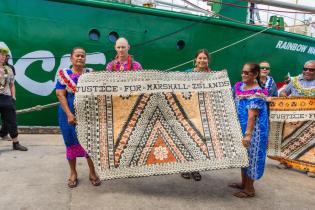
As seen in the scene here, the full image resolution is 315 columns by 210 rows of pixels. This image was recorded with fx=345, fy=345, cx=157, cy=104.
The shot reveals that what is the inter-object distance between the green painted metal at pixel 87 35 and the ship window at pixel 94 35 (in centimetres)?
7

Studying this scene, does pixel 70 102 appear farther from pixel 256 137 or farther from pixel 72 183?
pixel 256 137

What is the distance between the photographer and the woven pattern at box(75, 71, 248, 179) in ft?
10.3

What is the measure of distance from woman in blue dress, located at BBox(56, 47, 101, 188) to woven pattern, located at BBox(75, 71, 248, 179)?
0.18m

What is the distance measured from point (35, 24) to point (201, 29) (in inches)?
127

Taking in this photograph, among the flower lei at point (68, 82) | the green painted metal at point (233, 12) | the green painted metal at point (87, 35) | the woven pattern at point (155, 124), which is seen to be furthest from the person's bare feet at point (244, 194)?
the green painted metal at point (233, 12)

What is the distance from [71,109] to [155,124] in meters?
0.83

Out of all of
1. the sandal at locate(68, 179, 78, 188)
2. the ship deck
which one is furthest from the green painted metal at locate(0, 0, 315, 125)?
the sandal at locate(68, 179, 78, 188)

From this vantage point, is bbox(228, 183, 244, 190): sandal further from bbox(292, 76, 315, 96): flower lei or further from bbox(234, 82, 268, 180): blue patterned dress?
bbox(292, 76, 315, 96): flower lei

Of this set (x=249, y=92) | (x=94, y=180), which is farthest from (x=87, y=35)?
(x=249, y=92)

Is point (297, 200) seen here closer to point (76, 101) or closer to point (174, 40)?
point (76, 101)

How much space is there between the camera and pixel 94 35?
21.3 ft

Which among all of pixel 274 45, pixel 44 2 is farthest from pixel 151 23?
pixel 274 45

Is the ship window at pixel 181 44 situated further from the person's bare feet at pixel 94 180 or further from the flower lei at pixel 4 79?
the person's bare feet at pixel 94 180

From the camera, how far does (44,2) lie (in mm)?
6062
